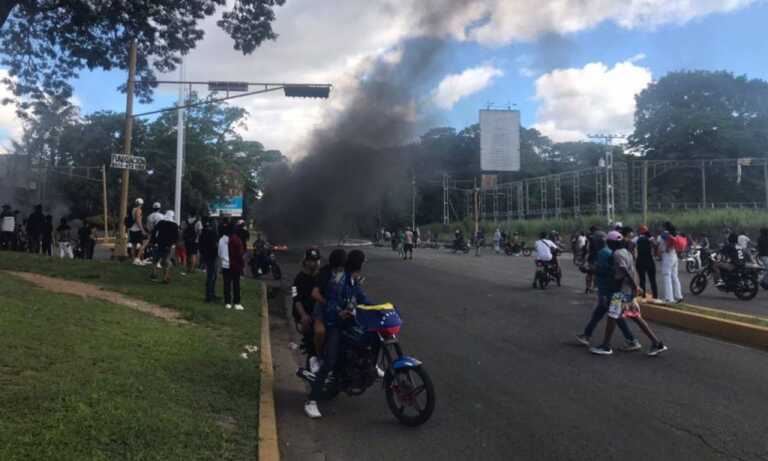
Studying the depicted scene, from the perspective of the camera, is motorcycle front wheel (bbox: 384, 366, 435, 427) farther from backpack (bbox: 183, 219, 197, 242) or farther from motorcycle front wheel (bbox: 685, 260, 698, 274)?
motorcycle front wheel (bbox: 685, 260, 698, 274)

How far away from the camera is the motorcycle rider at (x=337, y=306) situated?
5.25 metres

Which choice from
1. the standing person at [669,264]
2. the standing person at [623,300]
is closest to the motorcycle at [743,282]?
the standing person at [669,264]

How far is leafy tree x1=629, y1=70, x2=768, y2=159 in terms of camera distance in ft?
184

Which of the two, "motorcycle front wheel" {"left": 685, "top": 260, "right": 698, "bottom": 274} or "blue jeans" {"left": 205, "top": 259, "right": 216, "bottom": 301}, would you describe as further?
"motorcycle front wheel" {"left": 685, "top": 260, "right": 698, "bottom": 274}

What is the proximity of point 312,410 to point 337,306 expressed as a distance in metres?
0.94

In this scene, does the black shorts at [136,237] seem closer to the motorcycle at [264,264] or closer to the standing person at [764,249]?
the motorcycle at [264,264]

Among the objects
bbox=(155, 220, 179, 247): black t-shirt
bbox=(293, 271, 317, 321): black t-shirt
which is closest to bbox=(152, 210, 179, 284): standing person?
bbox=(155, 220, 179, 247): black t-shirt

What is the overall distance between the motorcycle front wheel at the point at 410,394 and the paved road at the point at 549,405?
11 cm

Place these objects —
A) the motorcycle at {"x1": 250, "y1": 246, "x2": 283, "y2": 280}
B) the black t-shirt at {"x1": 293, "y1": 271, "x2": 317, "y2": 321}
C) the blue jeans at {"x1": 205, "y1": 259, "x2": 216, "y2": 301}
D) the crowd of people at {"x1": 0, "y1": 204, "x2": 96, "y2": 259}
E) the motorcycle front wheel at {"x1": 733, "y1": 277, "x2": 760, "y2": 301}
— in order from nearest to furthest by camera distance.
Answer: the black t-shirt at {"x1": 293, "y1": 271, "x2": 317, "y2": 321} < the blue jeans at {"x1": 205, "y1": 259, "x2": 216, "y2": 301} < the motorcycle front wheel at {"x1": 733, "y1": 277, "x2": 760, "y2": 301} < the crowd of people at {"x1": 0, "y1": 204, "x2": 96, "y2": 259} < the motorcycle at {"x1": 250, "y1": 246, "x2": 283, "y2": 280}

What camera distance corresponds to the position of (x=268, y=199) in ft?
102

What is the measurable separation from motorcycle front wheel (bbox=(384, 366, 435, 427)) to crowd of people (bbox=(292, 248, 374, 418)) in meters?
0.41

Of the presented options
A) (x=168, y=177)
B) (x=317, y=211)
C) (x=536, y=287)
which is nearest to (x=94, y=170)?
(x=168, y=177)

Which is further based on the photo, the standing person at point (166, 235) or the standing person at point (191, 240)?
the standing person at point (191, 240)

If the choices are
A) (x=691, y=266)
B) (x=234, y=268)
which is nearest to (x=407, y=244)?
(x=691, y=266)
